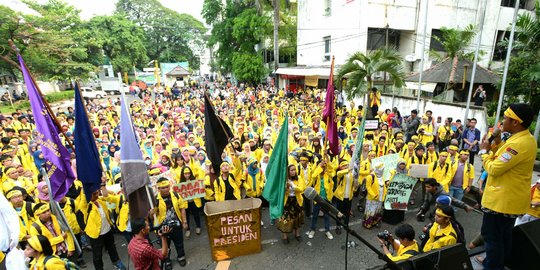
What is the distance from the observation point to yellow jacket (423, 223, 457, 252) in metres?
3.50

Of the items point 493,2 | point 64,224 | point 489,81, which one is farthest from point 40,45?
point 493,2

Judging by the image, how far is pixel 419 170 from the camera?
21.2 feet

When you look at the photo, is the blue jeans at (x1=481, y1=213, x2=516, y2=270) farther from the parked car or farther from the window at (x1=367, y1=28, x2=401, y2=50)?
the parked car

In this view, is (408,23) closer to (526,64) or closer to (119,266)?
(526,64)

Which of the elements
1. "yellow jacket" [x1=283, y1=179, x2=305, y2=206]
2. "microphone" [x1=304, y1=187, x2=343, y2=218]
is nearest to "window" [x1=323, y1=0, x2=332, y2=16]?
"yellow jacket" [x1=283, y1=179, x2=305, y2=206]

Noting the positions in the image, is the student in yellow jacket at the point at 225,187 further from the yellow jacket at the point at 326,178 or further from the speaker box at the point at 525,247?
the speaker box at the point at 525,247

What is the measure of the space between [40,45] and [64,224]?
24411mm

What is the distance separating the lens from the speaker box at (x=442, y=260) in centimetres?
277

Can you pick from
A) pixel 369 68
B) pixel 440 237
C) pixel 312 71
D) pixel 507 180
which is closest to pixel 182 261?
pixel 440 237

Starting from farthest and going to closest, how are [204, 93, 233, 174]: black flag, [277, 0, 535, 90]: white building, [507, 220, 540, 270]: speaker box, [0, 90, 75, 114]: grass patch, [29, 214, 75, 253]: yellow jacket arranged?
1. [0, 90, 75, 114]: grass patch
2. [277, 0, 535, 90]: white building
3. [204, 93, 233, 174]: black flag
4. [29, 214, 75, 253]: yellow jacket
5. [507, 220, 540, 270]: speaker box

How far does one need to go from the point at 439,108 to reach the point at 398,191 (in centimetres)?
993

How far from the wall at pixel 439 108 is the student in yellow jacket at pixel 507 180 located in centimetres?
1019

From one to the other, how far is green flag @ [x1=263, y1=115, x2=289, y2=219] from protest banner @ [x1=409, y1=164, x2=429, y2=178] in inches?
127

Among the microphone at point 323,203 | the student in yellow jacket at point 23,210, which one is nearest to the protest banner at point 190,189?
the student in yellow jacket at point 23,210
